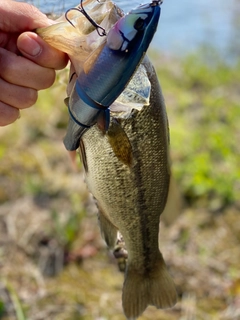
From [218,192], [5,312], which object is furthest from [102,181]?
[218,192]

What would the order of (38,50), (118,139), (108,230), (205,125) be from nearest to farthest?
(118,139) → (38,50) → (108,230) → (205,125)

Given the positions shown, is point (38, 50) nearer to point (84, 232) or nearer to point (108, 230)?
point (108, 230)

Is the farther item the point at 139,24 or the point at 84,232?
the point at 84,232

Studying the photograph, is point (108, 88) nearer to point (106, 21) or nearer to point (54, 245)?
point (106, 21)

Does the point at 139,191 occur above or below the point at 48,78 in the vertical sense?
below

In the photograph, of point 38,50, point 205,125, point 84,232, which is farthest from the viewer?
point 205,125

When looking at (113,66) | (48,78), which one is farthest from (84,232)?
(113,66)

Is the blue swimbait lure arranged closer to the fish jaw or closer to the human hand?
the fish jaw
